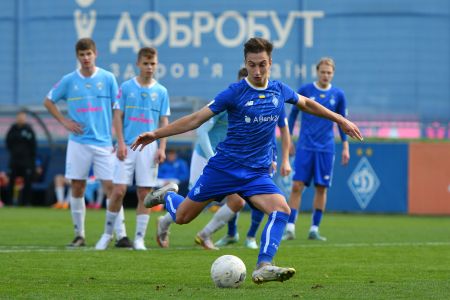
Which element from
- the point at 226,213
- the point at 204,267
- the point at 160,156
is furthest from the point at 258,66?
the point at 226,213

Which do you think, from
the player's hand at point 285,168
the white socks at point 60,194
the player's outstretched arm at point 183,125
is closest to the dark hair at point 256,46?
the player's outstretched arm at point 183,125

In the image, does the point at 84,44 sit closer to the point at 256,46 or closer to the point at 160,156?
the point at 160,156

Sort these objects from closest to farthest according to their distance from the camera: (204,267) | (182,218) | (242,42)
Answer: (182,218) → (204,267) → (242,42)

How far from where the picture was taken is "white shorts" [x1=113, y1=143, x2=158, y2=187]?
39.9 feet

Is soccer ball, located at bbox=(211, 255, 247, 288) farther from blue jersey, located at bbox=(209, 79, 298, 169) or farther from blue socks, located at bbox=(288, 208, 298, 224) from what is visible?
blue socks, located at bbox=(288, 208, 298, 224)

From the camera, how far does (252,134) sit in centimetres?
895

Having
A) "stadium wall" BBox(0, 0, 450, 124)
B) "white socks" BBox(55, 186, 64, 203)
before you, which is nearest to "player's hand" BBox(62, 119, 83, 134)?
"white socks" BBox(55, 186, 64, 203)

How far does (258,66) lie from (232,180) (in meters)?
0.94

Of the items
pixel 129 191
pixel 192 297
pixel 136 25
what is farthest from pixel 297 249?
pixel 136 25

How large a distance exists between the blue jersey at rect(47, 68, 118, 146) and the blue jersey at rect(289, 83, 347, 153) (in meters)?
2.90

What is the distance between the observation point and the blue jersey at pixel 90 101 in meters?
12.6

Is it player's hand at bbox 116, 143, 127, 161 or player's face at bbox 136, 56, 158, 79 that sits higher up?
player's face at bbox 136, 56, 158, 79

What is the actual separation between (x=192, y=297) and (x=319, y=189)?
23.3 feet

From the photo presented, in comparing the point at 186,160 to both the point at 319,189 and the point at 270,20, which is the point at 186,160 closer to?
the point at 270,20
